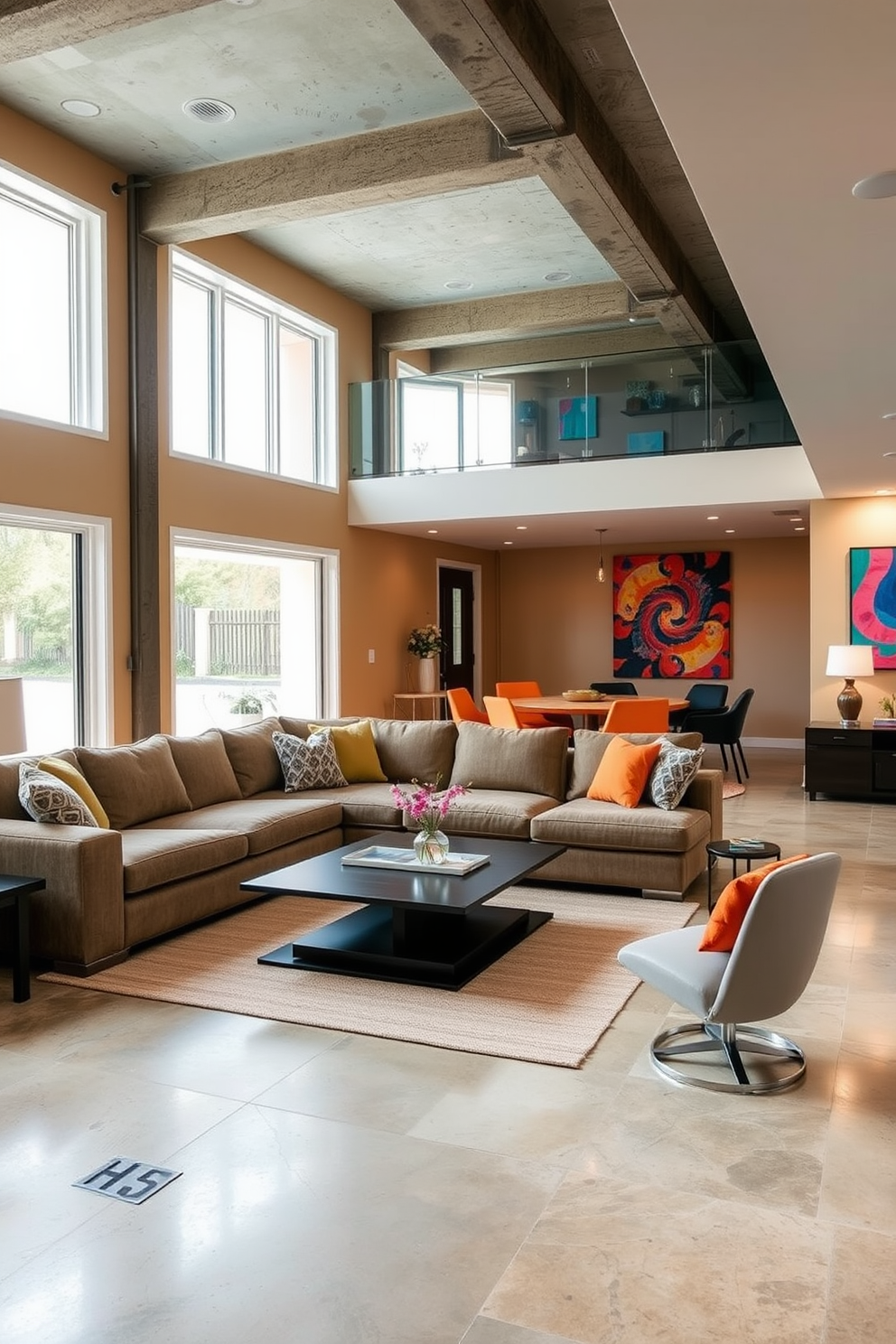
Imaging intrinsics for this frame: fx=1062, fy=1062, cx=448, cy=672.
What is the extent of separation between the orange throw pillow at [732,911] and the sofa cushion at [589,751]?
3.01 m

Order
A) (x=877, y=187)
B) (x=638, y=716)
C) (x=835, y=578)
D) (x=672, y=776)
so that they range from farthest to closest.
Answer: (x=835, y=578) < (x=638, y=716) < (x=672, y=776) < (x=877, y=187)

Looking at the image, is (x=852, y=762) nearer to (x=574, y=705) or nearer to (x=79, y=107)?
(x=574, y=705)

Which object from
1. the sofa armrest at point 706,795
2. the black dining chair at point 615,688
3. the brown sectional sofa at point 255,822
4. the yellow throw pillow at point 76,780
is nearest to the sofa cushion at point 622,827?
the brown sectional sofa at point 255,822

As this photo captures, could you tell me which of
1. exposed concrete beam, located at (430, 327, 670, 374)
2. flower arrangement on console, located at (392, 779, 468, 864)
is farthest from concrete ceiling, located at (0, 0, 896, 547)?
flower arrangement on console, located at (392, 779, 468, 864)

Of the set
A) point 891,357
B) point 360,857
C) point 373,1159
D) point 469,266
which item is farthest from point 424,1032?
point 469,266

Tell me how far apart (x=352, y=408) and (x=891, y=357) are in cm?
620

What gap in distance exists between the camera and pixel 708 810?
6.03 metres

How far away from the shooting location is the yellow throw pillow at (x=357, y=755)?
A: 6.93m

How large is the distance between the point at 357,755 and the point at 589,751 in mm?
1542

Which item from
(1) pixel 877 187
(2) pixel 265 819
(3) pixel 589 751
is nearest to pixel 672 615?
(3) pixel 589 751

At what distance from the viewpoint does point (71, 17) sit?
4.45 meters

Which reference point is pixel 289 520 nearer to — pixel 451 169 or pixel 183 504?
pixel 183 504

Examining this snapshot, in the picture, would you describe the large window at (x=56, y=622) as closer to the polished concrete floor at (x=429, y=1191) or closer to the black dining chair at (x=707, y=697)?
the polished concrete floor at (x=429, y=1191)

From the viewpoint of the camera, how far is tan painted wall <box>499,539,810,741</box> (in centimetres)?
1241
